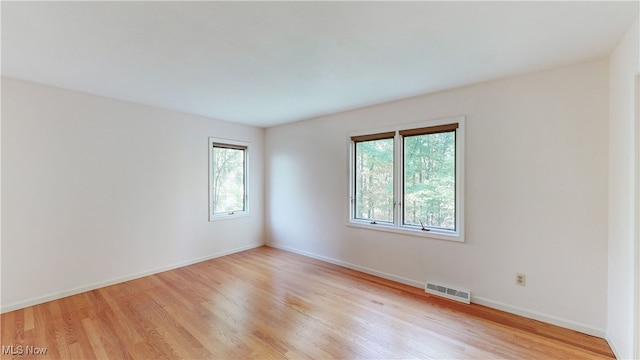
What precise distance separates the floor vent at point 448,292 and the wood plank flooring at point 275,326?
3.4 inches

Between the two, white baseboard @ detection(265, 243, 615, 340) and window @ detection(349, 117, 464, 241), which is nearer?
white baseboard @ detection(265, 243, 615, 340)

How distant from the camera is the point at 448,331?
2270 mm

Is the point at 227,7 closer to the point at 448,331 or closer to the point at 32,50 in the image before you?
the point at 32,50

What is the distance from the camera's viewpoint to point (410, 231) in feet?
10.7

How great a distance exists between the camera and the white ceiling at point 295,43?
1.56 meters

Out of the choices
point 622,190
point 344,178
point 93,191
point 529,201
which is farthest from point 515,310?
point 93,191

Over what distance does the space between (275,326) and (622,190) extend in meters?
2.94

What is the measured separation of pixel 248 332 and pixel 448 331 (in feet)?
5.75

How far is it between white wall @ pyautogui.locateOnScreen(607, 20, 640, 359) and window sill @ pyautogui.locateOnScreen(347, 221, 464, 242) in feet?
3.79

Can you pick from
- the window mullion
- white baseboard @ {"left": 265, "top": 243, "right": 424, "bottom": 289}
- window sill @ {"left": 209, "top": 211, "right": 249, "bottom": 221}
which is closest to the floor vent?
white baseboard @ {"left": 265, "top": 243, "right": 424, "bottom": 289}

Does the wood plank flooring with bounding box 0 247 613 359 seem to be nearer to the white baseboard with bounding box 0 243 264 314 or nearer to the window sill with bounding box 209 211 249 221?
the white baseboard with bounding box 0 243 264 314

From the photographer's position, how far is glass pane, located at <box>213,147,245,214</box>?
448 cm
